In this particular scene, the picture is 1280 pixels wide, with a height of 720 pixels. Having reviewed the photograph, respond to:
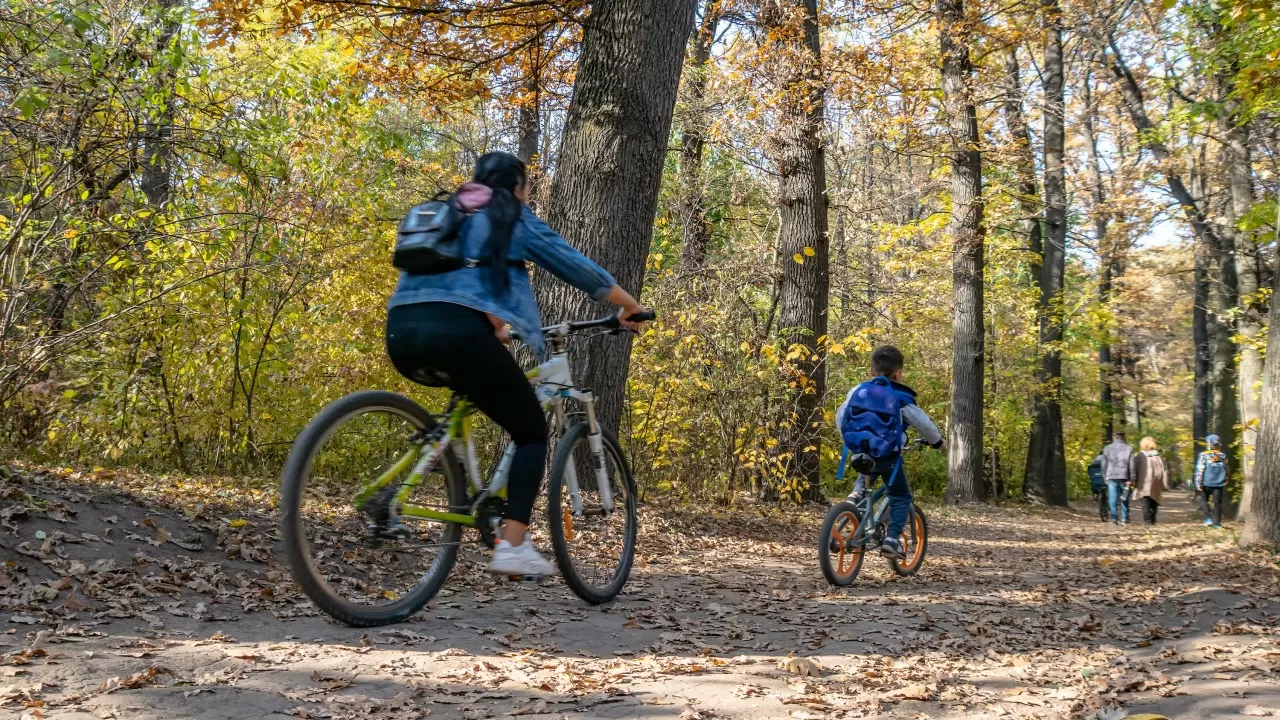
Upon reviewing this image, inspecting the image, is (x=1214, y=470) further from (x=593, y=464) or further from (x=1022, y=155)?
(x=593, y=464)

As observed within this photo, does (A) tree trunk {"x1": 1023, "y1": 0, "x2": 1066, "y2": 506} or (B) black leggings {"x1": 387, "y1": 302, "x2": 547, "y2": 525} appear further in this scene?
(A) tree trunk {"x1": 1023, "y1": 0, "x2": 1066, "y2": 506}

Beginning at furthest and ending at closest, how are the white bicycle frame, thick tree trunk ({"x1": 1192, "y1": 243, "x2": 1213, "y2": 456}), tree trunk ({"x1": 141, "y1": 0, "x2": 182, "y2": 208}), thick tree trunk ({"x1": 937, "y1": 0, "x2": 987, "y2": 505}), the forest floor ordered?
thick tree trunk ({"x1": 1192, "y1": 243, "x2": 1213, "y2": 456}) → thick tree trunk ({"x1": 937, "y1": 0, "x2": 987, "y2": 505}) → tree trunk ({"x1": 141, "y1": 0, "x2": 182, "y2": 208}) → the white bicycle frame → the forest floor

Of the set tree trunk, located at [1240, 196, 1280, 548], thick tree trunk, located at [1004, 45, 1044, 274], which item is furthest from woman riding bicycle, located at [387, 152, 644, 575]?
thick tree trunk, located at [1004, 45, 1044, 274]

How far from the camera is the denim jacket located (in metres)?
3.80

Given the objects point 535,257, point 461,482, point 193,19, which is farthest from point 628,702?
point 193,19

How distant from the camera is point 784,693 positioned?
11.6 ft

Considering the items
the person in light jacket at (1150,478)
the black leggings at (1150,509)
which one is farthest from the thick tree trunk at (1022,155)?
the black leggings at (1150,509)

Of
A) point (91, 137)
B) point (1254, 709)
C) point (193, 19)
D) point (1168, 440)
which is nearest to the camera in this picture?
point (1254, 709)

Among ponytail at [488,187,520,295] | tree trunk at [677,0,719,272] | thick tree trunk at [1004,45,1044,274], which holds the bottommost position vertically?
ponytail at [488,187,520,295]

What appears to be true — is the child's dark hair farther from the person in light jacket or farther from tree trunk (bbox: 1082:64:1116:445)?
tree trunk (bbox: 1082:64:1116:445)

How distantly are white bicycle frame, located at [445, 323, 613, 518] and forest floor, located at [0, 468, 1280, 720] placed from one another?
635 mm

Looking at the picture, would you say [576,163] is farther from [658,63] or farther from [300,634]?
[300,634]

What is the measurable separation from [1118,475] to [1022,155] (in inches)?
270

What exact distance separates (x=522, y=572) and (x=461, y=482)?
1.68 feet
